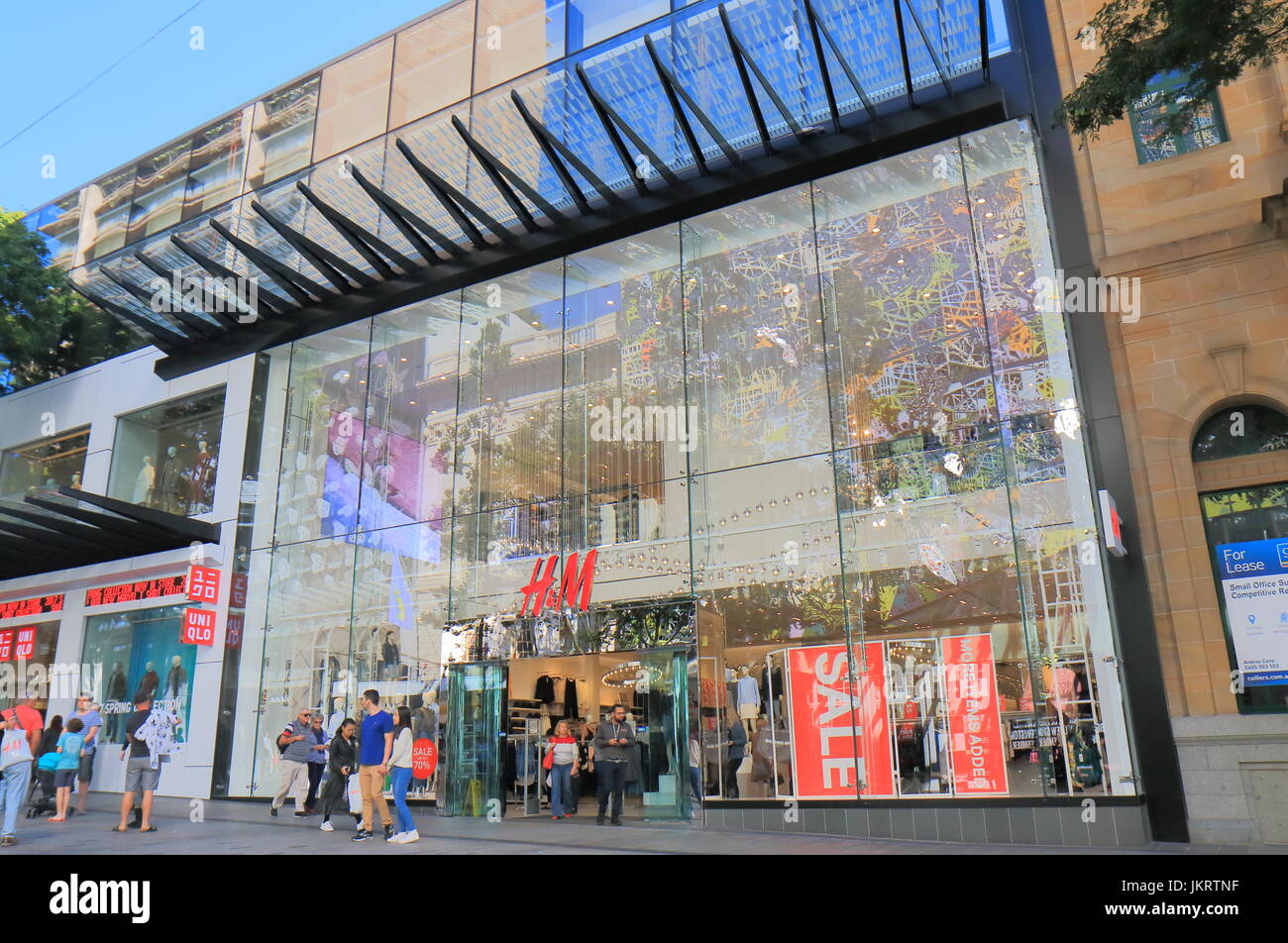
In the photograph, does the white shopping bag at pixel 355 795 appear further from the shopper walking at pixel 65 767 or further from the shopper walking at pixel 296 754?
the shopper walking at pixel 65 767

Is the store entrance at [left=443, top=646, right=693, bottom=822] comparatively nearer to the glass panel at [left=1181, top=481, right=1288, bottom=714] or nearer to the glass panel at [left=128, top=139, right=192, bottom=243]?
the glass panel at [left=1181, top=481, right=1288, bottom=714]

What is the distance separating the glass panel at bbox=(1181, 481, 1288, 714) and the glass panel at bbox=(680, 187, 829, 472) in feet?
17.3

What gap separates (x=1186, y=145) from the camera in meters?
12.1

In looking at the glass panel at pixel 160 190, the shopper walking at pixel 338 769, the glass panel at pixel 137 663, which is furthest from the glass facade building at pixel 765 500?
the glass panel at pixel 160 190

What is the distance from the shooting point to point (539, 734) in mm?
17016

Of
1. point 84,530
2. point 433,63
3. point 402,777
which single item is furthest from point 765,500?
point 84,530

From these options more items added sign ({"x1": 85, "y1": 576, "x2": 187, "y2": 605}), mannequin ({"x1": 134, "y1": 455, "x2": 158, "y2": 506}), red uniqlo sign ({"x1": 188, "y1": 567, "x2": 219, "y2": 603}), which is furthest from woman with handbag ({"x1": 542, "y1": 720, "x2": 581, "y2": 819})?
→ mannequin ({"x1": 134, "y1": 455, "x2": 158, "y2": 506})

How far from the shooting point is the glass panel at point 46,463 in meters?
23.0

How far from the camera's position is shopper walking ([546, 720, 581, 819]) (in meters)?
15.1

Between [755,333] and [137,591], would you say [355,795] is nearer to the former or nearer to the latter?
[755,333]

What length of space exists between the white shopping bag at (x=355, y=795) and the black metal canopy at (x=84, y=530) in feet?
25.3

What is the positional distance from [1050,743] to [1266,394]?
487 centimetres

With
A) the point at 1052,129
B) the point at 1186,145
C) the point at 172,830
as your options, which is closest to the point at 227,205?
the point at 172,830
